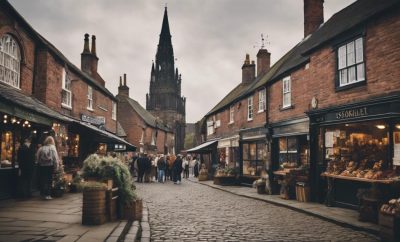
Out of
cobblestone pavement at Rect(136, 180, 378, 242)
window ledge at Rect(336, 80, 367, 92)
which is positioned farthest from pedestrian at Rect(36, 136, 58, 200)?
window ledge at Rect(336, 80, 367, 92)

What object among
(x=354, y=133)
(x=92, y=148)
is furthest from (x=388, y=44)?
(x=92, y=148)

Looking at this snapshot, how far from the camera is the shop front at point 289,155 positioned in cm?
1417

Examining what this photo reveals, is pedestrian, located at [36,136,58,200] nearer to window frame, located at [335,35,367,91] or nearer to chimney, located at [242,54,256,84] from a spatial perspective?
window frame, located at [335,35,367,91]

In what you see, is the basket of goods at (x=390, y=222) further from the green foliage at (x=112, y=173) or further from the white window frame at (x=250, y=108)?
the white window frame at (x=250, y=108)

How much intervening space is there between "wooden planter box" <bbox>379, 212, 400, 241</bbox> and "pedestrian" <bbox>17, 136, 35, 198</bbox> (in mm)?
9674

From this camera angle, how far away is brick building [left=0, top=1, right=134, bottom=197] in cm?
1152

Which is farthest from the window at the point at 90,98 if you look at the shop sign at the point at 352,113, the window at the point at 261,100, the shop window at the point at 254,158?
the shop sign at the point at 352,113

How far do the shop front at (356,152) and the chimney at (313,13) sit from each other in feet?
28.5

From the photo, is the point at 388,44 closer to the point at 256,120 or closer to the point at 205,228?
the point at 205,228

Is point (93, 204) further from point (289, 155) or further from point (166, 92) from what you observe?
point (166, 92)

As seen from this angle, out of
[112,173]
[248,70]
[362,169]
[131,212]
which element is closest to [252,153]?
[248,70]

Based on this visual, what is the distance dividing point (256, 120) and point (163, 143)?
45745mm

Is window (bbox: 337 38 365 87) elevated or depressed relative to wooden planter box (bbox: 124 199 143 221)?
elevated

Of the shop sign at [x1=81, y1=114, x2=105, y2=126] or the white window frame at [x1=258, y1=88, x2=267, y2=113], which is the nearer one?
the white window frame at [x1=258, y1=88, x2=267, y2=113]
